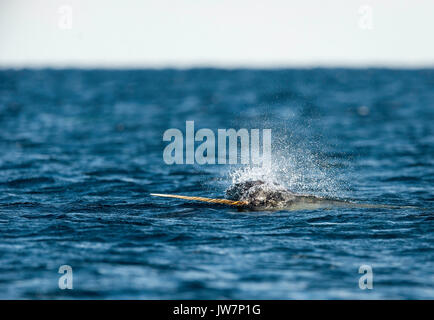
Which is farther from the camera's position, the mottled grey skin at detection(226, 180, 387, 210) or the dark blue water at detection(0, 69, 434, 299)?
the mottled grey skin at detection(226, 180, 387, 210)

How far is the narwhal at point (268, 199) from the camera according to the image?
64.8ft

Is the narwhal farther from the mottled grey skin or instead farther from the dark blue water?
the dark blue water

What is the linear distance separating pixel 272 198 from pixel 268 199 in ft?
0.41

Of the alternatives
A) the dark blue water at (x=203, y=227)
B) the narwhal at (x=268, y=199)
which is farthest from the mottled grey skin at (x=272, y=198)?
the dark blue water at (x=203, y=227)

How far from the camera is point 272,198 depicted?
19922mm

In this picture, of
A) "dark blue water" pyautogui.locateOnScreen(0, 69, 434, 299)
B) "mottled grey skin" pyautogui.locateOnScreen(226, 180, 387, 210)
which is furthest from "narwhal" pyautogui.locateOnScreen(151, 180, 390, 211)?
"dark blue water" pyautogui.locateOnScreen(0, 69, 434, 299)

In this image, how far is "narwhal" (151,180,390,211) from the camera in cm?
1975

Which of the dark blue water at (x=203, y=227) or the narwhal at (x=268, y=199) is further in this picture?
the narwhal at (x=268, y=199)

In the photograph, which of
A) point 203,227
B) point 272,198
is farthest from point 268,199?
point 203,227

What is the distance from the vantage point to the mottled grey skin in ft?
64.8

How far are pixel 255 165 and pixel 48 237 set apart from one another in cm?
1100

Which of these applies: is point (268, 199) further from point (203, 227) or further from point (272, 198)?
point (203, 227)

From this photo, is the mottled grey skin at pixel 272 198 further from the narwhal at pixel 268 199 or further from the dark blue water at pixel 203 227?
the dark blue water at pixel 203 227

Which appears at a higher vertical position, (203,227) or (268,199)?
(268,199)
